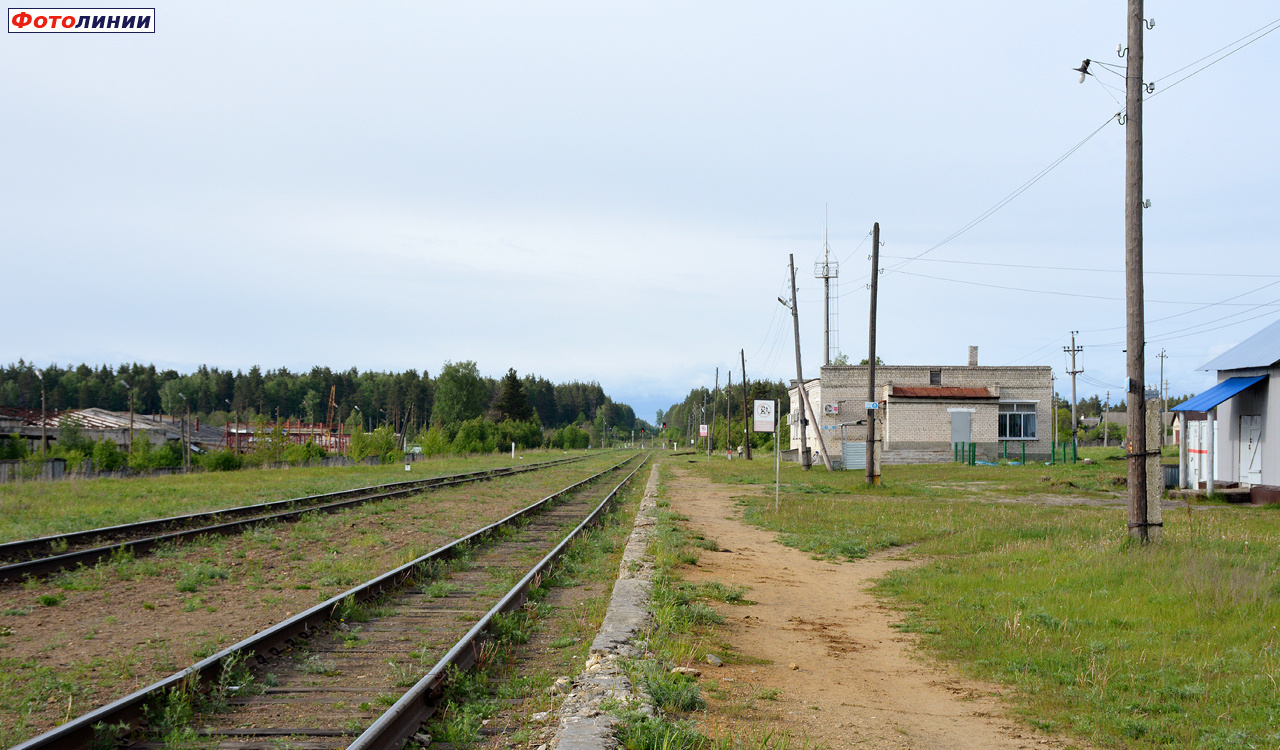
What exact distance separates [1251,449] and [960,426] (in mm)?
33675

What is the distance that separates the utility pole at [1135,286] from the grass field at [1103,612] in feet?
2.44

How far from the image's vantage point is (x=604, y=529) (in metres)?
19.2

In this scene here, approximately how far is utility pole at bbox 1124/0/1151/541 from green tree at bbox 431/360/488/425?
120 meters

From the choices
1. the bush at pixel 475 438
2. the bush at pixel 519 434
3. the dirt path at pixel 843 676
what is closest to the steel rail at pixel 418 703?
the dirt path at pixel 843 676

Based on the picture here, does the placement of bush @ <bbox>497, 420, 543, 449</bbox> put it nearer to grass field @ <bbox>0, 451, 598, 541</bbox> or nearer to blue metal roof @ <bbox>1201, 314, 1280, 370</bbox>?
grass field @ <bbox>0, 451, 598, 541</bbox>

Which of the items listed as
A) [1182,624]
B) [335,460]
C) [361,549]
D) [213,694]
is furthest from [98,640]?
[335,460]

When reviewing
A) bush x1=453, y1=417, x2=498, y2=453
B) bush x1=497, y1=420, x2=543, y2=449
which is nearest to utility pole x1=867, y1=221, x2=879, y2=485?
bush x1=453, y1=417, x2=498, y2=453

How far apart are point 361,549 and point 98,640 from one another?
6.75 meters

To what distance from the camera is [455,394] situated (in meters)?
130

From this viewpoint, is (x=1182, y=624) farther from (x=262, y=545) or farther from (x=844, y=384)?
(x=844, y=384)

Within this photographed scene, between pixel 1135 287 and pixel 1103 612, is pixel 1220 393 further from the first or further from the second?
pixel 1103 612

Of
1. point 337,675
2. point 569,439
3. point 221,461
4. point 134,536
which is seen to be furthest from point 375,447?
point 569,439

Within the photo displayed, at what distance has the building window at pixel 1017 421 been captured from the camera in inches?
2324

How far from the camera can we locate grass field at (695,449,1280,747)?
6.11 metres
